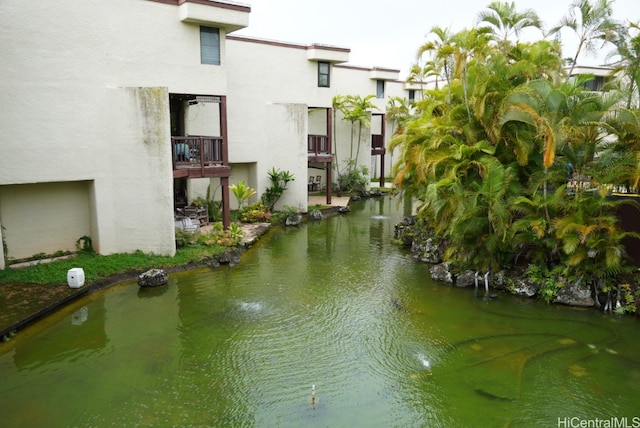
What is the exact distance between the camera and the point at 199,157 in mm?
15406

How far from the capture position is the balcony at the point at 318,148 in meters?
22.0

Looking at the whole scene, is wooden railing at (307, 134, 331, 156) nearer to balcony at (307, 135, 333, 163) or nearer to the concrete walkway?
balcony at (307, 135, 333, 163)

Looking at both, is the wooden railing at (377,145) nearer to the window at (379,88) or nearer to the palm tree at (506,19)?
the window at (379,88)

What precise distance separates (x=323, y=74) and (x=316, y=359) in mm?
16718

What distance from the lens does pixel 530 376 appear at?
8.06 metres

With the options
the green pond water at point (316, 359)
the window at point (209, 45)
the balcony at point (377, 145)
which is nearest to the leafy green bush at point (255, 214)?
the window at point (209, 45)

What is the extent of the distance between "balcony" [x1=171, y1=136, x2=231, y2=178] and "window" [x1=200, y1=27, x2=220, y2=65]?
2.48 metres

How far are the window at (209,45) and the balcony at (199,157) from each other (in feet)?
8.15

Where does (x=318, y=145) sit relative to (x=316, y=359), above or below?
above

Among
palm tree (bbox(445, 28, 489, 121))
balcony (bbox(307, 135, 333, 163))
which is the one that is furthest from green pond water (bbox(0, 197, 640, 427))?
balcony (bbox(307, 135, 333, 163))

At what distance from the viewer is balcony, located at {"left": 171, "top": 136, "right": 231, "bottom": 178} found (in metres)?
14.6

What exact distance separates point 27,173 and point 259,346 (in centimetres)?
755

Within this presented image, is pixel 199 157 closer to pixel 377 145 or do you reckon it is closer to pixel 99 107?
pixel 99 107

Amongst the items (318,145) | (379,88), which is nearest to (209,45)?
(318,145)
